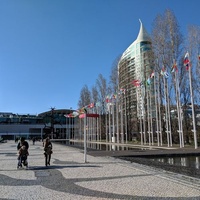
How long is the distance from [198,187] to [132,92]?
51.1 metres

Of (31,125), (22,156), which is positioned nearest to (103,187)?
(22,156)

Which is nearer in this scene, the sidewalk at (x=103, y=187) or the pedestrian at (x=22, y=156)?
the sidewalk at (x=103, y=187)

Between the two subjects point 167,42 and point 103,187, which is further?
point 167,42

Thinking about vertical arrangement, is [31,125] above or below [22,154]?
above

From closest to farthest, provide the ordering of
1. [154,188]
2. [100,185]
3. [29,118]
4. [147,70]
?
1. [154,188]
2. [100,185]
3. [147,70]
4. [29,118]

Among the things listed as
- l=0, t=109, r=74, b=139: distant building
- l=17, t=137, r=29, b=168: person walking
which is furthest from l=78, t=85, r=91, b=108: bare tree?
l=17, t=137, r=29, b=168: person walking

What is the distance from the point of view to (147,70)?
44.5 meters

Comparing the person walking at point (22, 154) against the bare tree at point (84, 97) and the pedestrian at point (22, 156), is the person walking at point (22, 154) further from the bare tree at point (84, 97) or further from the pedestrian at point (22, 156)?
the bare tree at point (84, 97)

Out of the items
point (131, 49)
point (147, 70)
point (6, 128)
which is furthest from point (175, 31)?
point (6, 128)

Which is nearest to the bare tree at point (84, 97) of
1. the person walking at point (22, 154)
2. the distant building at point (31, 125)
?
the distant building at point (31, 125)

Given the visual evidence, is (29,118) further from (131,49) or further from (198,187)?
(198,187)

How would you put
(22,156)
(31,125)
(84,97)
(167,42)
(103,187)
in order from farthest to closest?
1. (31,125)
2. (84,97)
3. (167,42)
4. (22,156)
5. (103,187)

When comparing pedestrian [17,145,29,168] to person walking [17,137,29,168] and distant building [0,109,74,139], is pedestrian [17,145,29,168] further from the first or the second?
distant building [0,109,74,139]

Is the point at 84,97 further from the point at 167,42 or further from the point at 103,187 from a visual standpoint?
the point at 103,187
